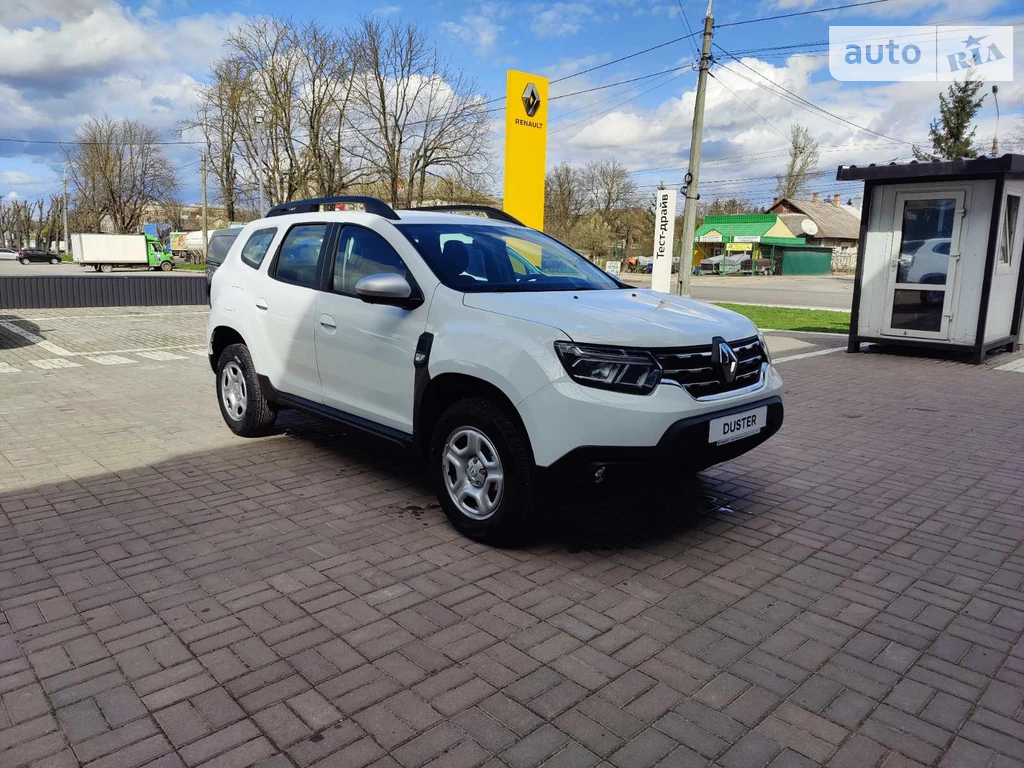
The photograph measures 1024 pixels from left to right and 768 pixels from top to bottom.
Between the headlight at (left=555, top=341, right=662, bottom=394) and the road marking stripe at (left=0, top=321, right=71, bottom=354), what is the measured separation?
9.97 m

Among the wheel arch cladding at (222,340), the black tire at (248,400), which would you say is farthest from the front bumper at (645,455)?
the wheel arch cladding at (222,340)

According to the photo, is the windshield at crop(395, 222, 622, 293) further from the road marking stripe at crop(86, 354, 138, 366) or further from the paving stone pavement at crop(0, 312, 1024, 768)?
the road marking stripe at crop(86, 354, 138, 366)

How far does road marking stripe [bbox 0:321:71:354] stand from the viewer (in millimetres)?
11062

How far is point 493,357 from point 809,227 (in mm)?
74163

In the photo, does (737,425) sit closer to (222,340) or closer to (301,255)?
(301,255)

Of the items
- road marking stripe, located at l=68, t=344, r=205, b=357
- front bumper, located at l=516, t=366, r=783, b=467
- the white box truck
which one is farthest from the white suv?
the white box truck

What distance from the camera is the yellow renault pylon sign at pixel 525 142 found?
10617 millimetres

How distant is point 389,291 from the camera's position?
13.5 ft

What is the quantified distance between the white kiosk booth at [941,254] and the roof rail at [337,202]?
28.8 ft

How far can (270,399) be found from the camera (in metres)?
5.64

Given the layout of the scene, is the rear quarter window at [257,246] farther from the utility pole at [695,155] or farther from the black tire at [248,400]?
the utility pole at [695,155]

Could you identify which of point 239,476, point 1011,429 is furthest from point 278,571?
point 1011,429

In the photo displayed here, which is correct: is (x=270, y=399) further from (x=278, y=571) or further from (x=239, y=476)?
(x=278, y=571)

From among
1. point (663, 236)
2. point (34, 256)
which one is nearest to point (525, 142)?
point (663, 236)
